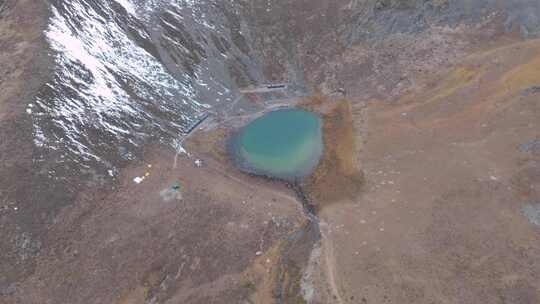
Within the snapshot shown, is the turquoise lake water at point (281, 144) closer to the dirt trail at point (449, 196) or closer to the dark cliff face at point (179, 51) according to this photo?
the dirt trail at point (449, 196)

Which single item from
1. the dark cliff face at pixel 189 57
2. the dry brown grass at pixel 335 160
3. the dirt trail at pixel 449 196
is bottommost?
the dirt trail at pixel 449 196

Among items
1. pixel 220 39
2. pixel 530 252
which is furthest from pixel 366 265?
pixel 220 39

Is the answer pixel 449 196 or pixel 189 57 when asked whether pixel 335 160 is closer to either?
pixel 449 196

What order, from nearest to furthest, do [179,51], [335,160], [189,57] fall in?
[335,160] < [179,51] < [189,57]

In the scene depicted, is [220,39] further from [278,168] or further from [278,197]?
[278,197]

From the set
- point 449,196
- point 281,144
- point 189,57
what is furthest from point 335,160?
point 189,57

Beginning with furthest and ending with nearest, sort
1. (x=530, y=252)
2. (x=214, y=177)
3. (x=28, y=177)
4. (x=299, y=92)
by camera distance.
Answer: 1. (x=299, y=92)
2. (x=214, y=177)
3. (x=28, y=177)
4. (x=530, y=252)

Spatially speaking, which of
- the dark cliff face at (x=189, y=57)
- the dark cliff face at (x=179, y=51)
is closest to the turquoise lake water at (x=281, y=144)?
the dark cliff face at (x=189, y=57)

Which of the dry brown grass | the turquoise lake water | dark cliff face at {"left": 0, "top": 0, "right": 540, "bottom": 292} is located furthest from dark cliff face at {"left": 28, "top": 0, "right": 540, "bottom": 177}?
the turquoise lake water
